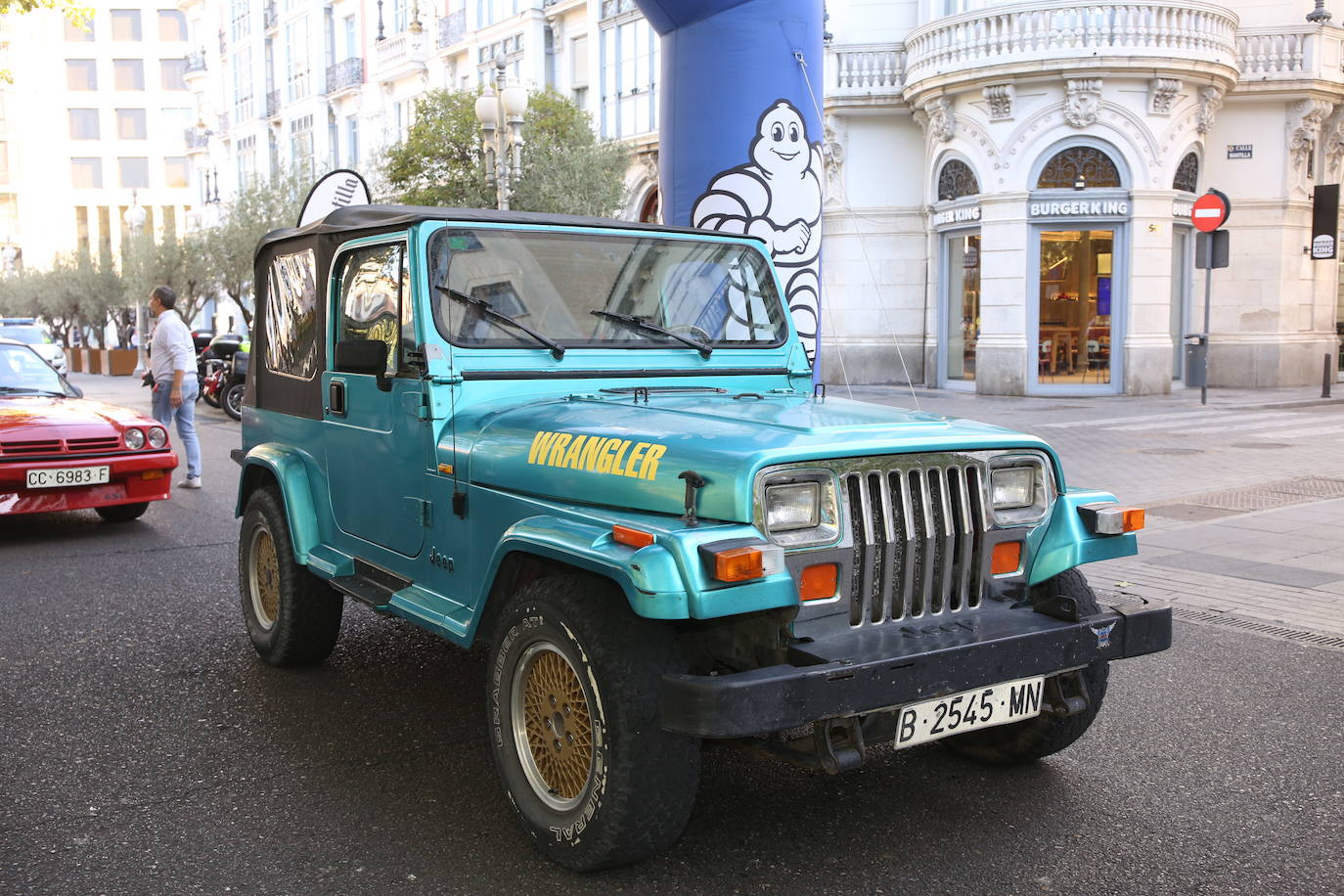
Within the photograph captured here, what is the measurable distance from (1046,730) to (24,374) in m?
8.83

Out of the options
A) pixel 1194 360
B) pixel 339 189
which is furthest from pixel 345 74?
pixel 339 189

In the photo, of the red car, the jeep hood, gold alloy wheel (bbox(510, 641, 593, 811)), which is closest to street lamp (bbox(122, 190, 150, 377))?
the red car

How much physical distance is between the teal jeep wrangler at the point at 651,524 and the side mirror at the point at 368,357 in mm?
12

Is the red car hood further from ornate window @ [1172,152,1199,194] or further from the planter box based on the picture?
the planter box

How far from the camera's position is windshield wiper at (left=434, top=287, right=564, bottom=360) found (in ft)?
14.3

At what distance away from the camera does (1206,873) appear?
3393 mm

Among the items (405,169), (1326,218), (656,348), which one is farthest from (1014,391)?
(656,348)

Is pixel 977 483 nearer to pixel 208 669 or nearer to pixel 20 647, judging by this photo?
pixel 208 669

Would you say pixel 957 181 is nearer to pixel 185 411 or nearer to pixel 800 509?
pixel 185 411

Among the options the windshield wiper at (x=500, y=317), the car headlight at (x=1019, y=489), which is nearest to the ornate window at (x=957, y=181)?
the windshield wiper at (x=500, y=317)

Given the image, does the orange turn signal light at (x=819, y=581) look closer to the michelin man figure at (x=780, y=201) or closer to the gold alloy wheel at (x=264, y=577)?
the gold alloy wheel at (x=264, y=577)

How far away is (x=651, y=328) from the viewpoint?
15.3 feet

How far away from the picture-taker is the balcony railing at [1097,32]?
20641 mm

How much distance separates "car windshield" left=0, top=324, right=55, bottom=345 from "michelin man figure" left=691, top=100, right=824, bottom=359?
1032 inches
